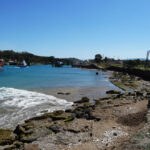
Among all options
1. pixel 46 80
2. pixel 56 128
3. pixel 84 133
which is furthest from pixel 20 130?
pixel 46 80

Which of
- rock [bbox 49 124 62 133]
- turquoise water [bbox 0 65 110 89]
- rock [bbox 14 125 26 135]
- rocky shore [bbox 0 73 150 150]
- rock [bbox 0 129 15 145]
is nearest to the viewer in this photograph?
rocky shore [bbox 0 73 150 150]

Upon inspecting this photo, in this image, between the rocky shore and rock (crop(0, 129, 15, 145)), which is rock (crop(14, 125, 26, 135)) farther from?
rock (crop(0, 129, 15, 145))

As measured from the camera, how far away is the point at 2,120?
13.6m

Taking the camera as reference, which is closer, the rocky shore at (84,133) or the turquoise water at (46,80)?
the rocky shore at (84,133)

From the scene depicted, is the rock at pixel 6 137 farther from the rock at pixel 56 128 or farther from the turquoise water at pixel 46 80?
the turquoise water at pixel 46 80

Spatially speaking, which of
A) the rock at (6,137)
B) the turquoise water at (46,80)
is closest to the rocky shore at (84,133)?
the rock at (6,137)

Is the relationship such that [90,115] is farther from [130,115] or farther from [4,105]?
[4,105]

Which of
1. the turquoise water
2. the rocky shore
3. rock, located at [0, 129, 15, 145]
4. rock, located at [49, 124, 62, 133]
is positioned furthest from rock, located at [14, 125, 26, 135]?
the turquoise water

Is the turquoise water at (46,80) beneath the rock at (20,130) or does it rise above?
beneath

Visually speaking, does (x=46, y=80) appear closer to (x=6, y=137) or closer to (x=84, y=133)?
(x=6, y=137)

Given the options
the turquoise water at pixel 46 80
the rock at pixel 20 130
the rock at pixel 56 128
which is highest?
the rock at pixel 56 128

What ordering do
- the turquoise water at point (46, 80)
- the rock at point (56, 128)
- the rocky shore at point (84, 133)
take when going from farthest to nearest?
the turquoise water at point (46, 80) < the rock at point (56, 128) < the rocky shore at point (84, 133)

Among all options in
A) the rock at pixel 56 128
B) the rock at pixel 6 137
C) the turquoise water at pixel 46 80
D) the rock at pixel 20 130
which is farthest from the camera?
the turquoise water at pixel 46 80

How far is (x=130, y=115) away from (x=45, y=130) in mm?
6244
